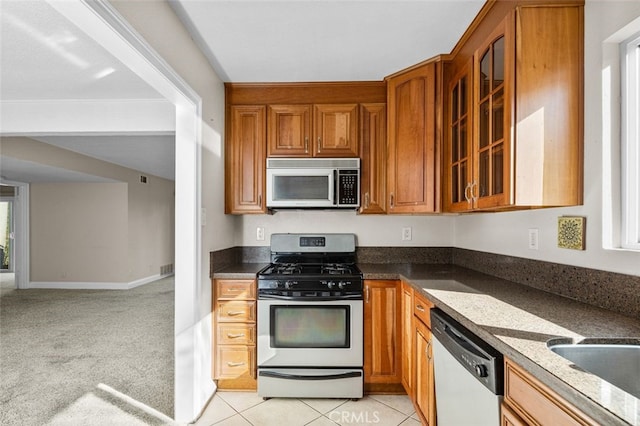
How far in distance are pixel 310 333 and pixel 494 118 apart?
1752 millimetres

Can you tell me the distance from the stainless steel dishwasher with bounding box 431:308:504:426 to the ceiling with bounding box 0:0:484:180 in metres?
1.64

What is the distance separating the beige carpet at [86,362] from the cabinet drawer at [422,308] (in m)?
1.70

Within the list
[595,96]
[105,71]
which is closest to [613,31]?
[595,96]

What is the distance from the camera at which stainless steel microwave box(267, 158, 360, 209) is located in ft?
8.59

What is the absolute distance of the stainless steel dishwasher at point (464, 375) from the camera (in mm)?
1088

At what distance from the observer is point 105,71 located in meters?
2.57

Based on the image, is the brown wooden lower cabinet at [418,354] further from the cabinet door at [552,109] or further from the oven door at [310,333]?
the cabinet door at [552,109]

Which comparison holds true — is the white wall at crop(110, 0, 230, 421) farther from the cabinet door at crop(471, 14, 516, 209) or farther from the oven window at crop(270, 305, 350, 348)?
the cabinet door at crop(471, 14, 516, 209)

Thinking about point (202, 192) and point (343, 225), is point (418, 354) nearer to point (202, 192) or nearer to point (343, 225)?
point (343, 225)

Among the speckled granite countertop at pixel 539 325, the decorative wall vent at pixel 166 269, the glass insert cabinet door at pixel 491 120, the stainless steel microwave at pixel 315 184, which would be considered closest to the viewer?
the speckled granite countertop at pixel 539 325

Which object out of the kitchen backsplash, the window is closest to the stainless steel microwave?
the kitchen backsplash

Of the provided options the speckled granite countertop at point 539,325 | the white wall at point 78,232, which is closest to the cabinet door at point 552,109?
the speckled granite countertop at point 539,325

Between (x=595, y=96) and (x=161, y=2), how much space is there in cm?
206

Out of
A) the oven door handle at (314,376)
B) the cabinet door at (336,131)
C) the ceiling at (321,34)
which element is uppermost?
the ceiling at (321,34)
